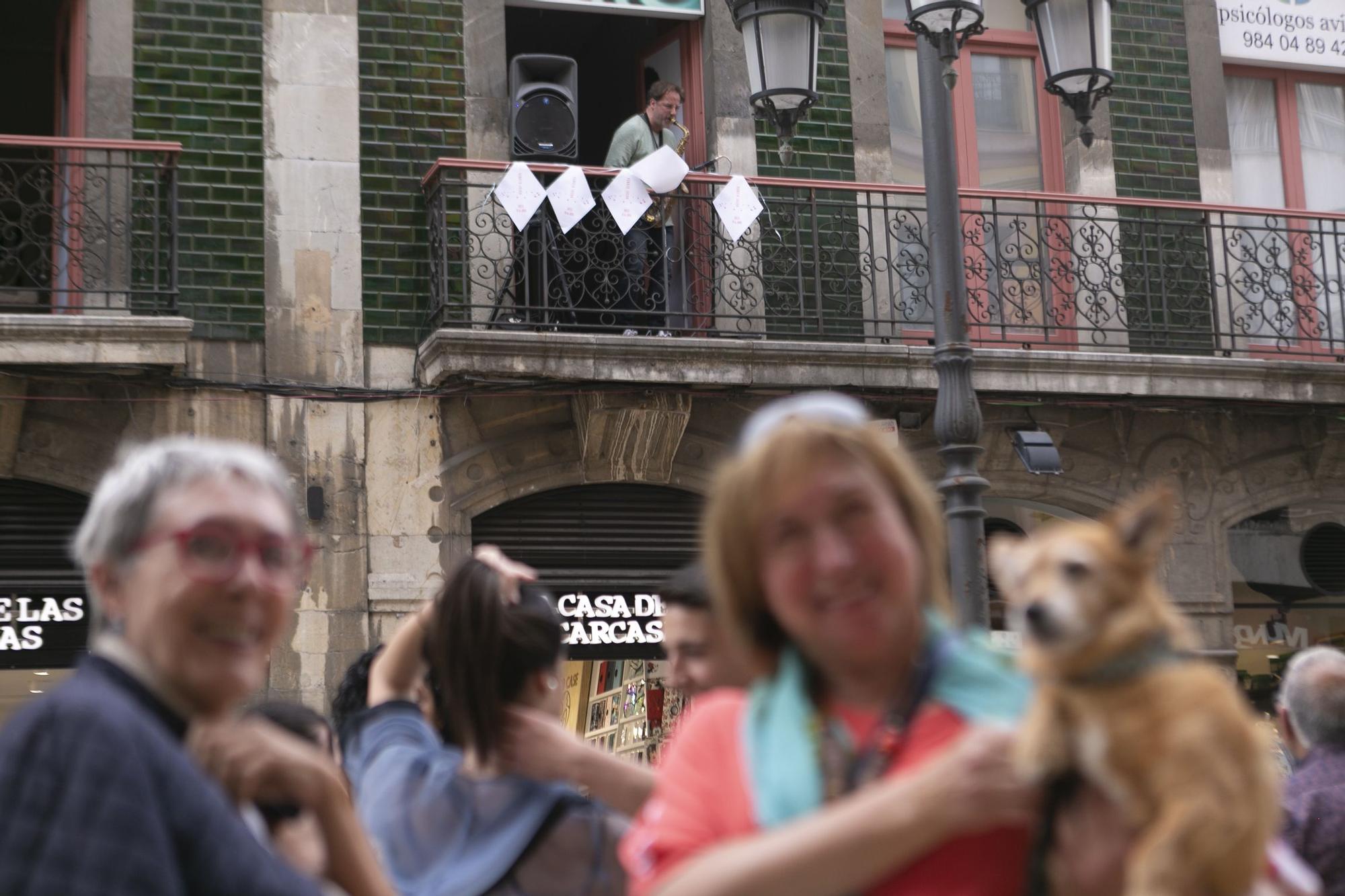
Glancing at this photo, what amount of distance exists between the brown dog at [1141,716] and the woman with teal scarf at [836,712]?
0.09 m

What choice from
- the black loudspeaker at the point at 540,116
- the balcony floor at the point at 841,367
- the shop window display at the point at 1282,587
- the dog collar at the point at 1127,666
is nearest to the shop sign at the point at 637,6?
the black loudspeaker at the point at 540,116

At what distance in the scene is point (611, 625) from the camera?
13086 millimetres

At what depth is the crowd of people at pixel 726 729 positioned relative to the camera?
1903 millimetres

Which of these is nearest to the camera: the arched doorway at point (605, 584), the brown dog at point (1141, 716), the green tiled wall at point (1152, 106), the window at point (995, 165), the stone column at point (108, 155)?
the brown dog at point (1141, 716)

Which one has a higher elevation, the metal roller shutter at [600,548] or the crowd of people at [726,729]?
the metal roller shutter at [600,548]

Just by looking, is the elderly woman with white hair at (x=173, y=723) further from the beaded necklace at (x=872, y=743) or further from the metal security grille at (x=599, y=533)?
the metal security grille at (x=599, y=533)

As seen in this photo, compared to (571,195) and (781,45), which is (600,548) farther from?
(781,45)

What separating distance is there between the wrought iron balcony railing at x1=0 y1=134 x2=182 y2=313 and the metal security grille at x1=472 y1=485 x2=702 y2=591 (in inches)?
115

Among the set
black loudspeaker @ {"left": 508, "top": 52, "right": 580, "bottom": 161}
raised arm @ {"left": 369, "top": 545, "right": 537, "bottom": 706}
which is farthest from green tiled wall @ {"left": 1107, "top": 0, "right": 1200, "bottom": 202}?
raised arm @ {"left": 369, "top": 545, "right": 537, "bottom": 706}

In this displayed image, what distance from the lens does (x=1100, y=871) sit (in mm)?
1859

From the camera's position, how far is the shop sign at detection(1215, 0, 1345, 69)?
15.6 meters

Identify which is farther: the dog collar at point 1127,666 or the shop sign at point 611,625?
the shop sign at point 611,625

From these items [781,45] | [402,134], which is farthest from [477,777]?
[402,134]

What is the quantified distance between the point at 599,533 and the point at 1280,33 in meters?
7.72
